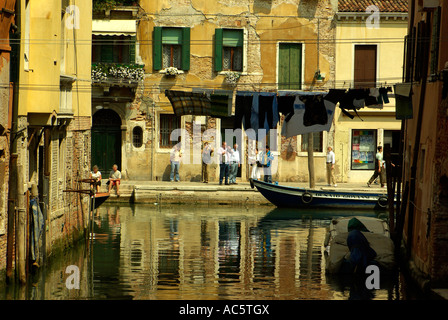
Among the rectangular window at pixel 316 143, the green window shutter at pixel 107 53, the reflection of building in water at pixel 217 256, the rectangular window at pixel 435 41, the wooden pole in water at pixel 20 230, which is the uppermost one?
the green window shutter at pixel 107 53

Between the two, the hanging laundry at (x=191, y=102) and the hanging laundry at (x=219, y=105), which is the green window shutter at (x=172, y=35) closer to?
the hanging laundry at (x=191, y=102)

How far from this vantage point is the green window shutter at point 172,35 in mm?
35375

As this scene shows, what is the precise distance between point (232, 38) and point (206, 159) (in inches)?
192

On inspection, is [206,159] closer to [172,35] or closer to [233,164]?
[233,164]

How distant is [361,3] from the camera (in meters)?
35.8

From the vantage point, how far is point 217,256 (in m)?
22.5

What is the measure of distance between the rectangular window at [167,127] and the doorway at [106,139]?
170cm

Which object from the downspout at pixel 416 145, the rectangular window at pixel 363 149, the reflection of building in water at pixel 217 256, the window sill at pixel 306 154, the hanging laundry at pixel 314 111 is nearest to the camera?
the reflection of building in water at pixel 217 256

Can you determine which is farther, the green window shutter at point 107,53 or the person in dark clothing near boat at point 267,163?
the green window shutter at point 107,53

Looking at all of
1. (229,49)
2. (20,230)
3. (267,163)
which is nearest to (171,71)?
(229,49)

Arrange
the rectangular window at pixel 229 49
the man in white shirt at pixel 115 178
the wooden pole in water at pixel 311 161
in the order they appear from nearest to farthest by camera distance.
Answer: the man in white shirt at pixel 115 178 < the wooden pole in water at pixel 311 161 < the rectangular window at pixel 229 49

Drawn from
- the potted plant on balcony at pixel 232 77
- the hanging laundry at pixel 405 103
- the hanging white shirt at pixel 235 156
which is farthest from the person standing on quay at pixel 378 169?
the hanging laundry at pixel 405 103
